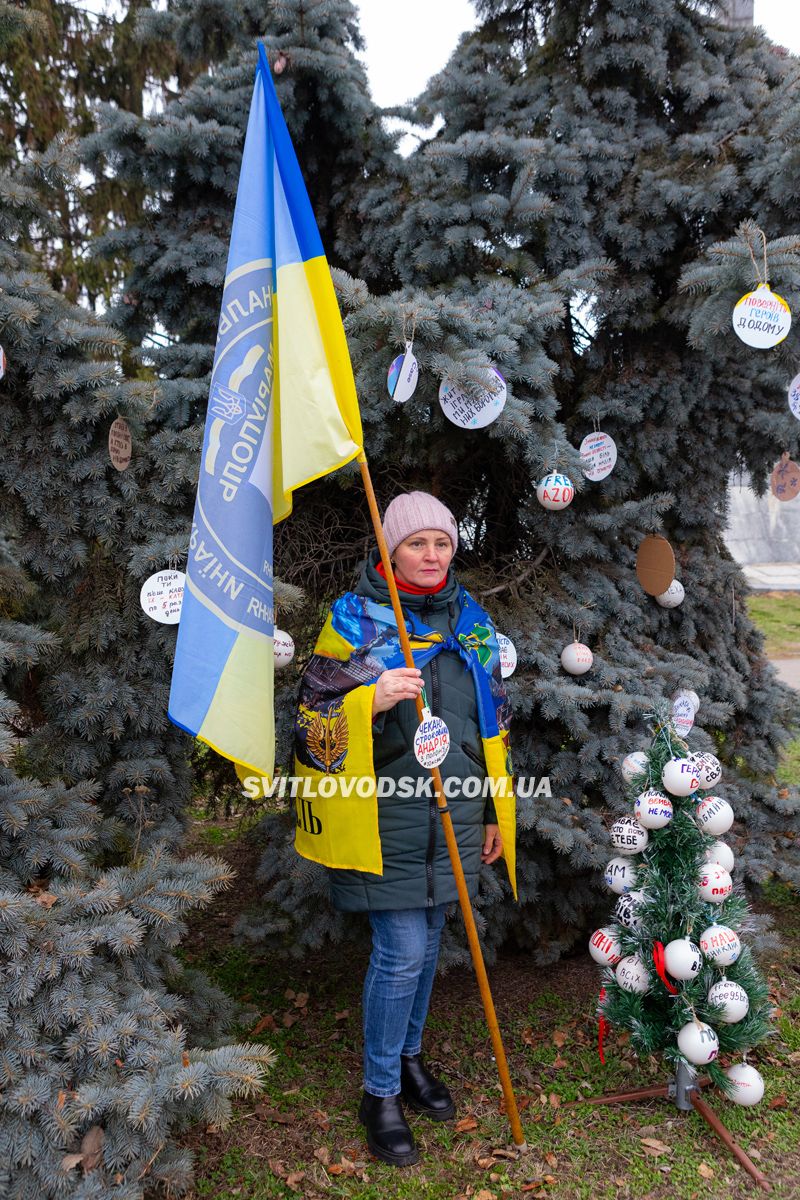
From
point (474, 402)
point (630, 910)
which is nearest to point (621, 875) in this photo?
point (630, 910)

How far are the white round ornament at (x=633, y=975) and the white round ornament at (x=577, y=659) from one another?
109cm

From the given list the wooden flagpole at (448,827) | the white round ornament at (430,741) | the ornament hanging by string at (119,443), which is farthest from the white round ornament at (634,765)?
the ornament hanging by string at (119,443)

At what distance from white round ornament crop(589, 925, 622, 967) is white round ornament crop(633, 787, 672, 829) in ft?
1.42

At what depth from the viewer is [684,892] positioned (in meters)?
2.75

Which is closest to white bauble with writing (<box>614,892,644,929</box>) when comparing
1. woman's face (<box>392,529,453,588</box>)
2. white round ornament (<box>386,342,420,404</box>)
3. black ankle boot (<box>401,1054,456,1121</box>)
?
black ankle boot (<box>401,1054,456,1121</box>)

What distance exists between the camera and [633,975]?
279 centimetres

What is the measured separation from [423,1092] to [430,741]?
1.35m

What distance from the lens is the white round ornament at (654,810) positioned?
2.75 meters

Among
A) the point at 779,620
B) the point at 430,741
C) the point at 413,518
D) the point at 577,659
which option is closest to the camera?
the point at 430,741

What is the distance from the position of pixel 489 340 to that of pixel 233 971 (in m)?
3.01

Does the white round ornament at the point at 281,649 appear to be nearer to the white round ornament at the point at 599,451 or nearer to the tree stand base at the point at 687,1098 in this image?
the white round ornament at the point at 599,451

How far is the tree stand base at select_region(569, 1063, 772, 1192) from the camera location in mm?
2670

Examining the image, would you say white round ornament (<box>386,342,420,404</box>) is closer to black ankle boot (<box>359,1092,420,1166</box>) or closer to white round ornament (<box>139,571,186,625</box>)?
white round ornament (<box>139,571,186,625</box>)

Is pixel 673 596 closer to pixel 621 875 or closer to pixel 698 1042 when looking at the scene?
pixel 621 875
